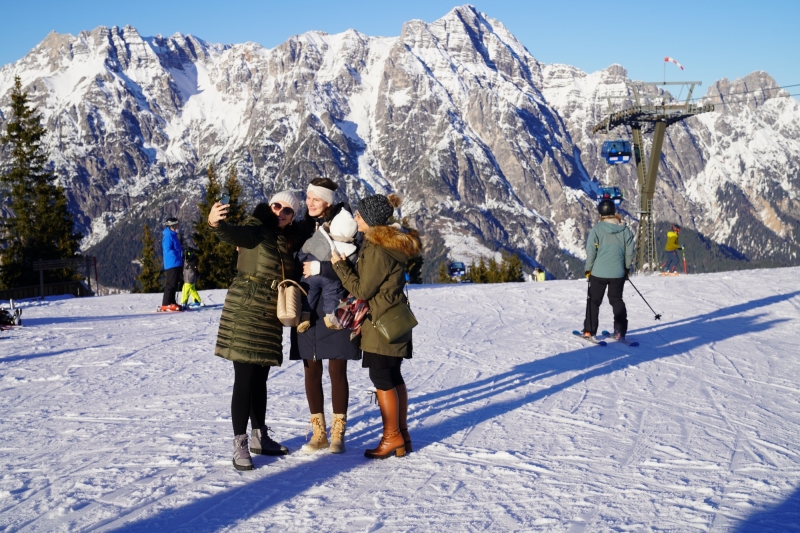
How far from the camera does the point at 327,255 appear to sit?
17.2 feet

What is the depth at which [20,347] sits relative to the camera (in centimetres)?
1047

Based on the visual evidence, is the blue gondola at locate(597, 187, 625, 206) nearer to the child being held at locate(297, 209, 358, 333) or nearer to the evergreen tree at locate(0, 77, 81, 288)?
the evergreen tree at locate(0, 77, 81, 288)

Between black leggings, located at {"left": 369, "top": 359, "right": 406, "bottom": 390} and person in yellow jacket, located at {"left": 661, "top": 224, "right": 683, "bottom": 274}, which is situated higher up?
person in yellow jacket, located at {"left": 661, "top": 224, "right": 683, "bottom": 274}

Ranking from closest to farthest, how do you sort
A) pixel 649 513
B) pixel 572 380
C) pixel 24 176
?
pixel 649 513 → pixel 572 380 → pixel 24 176

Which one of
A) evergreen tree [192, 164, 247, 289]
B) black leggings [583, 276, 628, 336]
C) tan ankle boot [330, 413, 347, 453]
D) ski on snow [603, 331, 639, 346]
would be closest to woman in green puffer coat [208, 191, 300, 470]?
tan ankle boot [330, 413, 347, 453]

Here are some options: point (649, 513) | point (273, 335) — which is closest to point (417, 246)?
point (273, 335)

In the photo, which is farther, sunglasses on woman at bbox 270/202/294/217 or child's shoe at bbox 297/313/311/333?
child's shoe at bbox 297/313/311/333

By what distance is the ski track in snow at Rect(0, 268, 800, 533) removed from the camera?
14.1ft

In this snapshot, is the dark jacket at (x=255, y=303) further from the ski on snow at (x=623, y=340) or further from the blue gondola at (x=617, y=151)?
the blue gondola at (x=617, y=151)

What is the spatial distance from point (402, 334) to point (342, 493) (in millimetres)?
1173

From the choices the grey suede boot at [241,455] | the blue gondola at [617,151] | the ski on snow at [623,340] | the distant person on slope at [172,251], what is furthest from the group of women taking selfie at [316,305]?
the blue gondola at [617,151]

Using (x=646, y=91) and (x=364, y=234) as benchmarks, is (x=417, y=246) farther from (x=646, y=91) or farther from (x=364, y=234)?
(x=646, y=91)

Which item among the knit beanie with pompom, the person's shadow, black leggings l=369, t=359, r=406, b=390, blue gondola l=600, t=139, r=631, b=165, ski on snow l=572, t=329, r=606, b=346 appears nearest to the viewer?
the person's shadow

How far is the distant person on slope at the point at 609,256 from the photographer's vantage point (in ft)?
35.2
